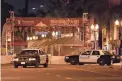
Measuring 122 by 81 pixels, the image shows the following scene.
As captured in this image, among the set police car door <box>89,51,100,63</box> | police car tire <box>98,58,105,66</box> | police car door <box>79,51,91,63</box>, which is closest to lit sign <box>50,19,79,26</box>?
police car door <box>79,51,91,63</box>

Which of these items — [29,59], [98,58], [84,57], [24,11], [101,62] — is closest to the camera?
[29,59]

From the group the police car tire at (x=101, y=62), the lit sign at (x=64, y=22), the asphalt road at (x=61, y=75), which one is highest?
the lit sign at (x=64, y=22)

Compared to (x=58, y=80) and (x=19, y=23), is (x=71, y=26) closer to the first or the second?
(x=19, y=23)

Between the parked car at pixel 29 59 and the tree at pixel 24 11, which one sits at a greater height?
the tree at pixel 24 11

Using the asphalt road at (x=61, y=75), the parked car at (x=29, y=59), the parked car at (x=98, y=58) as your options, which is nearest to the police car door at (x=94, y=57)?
the parked car at (x=98, y=58)

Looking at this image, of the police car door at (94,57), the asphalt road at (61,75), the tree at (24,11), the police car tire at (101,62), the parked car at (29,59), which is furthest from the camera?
the tree at (24,11)

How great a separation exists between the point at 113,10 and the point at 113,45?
18.3 ft

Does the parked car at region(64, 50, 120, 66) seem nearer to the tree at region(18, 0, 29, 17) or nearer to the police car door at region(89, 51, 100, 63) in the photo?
the police car door at region(89, 51, 100, 63)

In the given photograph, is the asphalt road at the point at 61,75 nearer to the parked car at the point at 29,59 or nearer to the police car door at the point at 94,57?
the parked car at the point at 29,59

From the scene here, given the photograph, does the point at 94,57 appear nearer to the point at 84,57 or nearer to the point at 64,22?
the point at 84,57

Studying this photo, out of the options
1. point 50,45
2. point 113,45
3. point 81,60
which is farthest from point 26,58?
point 113,45

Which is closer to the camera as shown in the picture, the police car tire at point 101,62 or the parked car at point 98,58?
the police car tire at point 101,62

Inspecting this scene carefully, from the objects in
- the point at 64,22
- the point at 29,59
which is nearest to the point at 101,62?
the point at 29,59

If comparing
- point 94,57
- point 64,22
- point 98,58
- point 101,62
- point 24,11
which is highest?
point 24,11
